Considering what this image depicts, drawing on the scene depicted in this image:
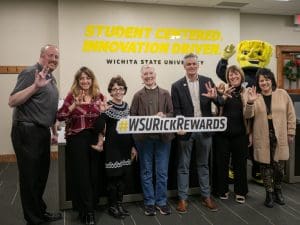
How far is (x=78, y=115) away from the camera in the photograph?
2.90 m

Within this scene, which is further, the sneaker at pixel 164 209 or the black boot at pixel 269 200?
the black boot at pixel 269 200

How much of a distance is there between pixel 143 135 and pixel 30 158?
1079 millimetres

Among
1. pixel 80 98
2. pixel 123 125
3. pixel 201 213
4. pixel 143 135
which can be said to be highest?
pixel 80 98

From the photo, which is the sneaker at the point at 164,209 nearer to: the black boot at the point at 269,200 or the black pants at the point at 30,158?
the black boot at the point at 269,200

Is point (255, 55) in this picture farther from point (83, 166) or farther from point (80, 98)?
point (83, 166)

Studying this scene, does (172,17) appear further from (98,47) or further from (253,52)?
(253,52)

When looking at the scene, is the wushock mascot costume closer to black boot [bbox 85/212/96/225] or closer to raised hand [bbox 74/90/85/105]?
raised hand [bbox 74/90/85/105]

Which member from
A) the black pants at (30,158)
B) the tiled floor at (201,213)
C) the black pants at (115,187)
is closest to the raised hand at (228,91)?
the tiled floor at (201,213)

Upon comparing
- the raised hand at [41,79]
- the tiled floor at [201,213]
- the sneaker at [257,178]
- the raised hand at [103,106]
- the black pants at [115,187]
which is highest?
the raised hand at [41,79]

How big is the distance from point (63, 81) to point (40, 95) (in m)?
2.88

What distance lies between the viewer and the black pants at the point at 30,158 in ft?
9.07

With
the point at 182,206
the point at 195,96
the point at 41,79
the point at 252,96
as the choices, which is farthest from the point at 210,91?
the point at 41,79

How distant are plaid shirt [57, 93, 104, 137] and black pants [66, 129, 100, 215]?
6 centimetres

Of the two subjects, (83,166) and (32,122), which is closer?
(32,122)
